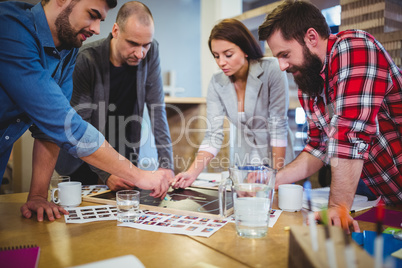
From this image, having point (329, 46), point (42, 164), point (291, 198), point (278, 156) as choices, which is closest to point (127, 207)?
point (42, 164)

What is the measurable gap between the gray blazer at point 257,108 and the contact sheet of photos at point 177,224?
86 cm

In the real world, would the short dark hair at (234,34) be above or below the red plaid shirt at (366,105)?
above

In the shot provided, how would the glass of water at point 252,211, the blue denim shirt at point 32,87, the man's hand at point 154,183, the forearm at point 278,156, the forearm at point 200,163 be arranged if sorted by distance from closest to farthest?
the glass of water at point 252,211
the blue denim shirt at point 32,87
the man's hand at point 154,183
the forearm at point 200,163
the forearm at point 278,156

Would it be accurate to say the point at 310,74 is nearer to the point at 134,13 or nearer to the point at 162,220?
the point at 162,220

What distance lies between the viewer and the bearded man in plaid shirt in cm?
110

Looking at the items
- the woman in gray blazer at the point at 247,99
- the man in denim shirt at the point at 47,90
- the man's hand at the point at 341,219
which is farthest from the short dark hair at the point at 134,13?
the man's hand at the point at 341,219

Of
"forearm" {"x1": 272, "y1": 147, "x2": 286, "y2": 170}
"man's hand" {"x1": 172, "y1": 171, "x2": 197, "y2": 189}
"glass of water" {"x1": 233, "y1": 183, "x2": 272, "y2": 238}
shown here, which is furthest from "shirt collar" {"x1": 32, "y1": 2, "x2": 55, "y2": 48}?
"forearm" {"x1": 272, "y1": 147, "x2": 286, "y2": 170}

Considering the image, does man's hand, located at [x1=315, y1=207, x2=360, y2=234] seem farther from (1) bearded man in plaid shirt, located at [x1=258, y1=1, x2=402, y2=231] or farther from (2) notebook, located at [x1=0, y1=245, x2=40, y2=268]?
(2) notebook, located at [x1=0, y1=245, x2=40, y2=268]

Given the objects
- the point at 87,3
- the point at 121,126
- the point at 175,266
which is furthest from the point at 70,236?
the point at 121,126

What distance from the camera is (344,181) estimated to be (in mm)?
1091

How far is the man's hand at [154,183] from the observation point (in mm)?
1193

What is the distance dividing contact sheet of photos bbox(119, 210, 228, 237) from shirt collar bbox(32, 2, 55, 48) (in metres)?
0.69

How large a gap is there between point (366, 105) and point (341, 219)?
1.35ft

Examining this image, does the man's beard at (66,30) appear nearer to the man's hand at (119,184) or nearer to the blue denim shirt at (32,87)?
the blue denim shirt at (32,87)
